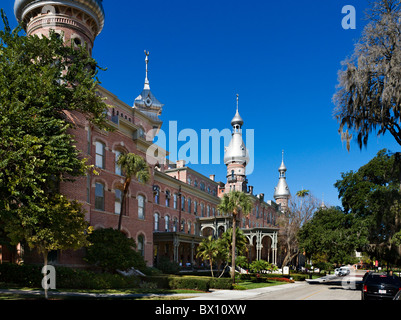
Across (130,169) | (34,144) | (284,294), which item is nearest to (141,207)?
(130,169)

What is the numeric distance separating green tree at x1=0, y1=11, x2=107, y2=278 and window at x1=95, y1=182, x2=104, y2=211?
8.95 metres

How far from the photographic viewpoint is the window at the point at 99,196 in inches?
1255

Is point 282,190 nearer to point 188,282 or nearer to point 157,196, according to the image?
point 157,196

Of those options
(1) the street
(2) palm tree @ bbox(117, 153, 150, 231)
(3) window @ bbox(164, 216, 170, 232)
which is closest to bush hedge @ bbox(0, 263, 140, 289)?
(2) palm tree @ bbox(117, 153, 150, 231)

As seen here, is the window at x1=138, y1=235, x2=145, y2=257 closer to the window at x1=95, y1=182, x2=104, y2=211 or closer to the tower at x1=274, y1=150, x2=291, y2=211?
the window at x1=95, y1=182, x2=104, y2=211

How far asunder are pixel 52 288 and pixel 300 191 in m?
72.2

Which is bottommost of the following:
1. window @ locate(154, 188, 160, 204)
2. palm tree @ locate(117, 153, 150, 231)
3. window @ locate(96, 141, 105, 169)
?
window @ locate(154, 188, 160, 204)

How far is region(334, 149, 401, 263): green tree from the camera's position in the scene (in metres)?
33.2

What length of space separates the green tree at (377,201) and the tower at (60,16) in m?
27.0

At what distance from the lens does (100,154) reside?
3266 cm

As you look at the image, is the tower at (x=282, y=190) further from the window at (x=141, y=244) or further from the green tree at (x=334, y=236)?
the window at (x=141, y=244)

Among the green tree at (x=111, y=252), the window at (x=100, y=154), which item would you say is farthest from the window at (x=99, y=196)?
the green tree at (x=111, y=252)

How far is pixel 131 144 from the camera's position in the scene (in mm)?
36719
